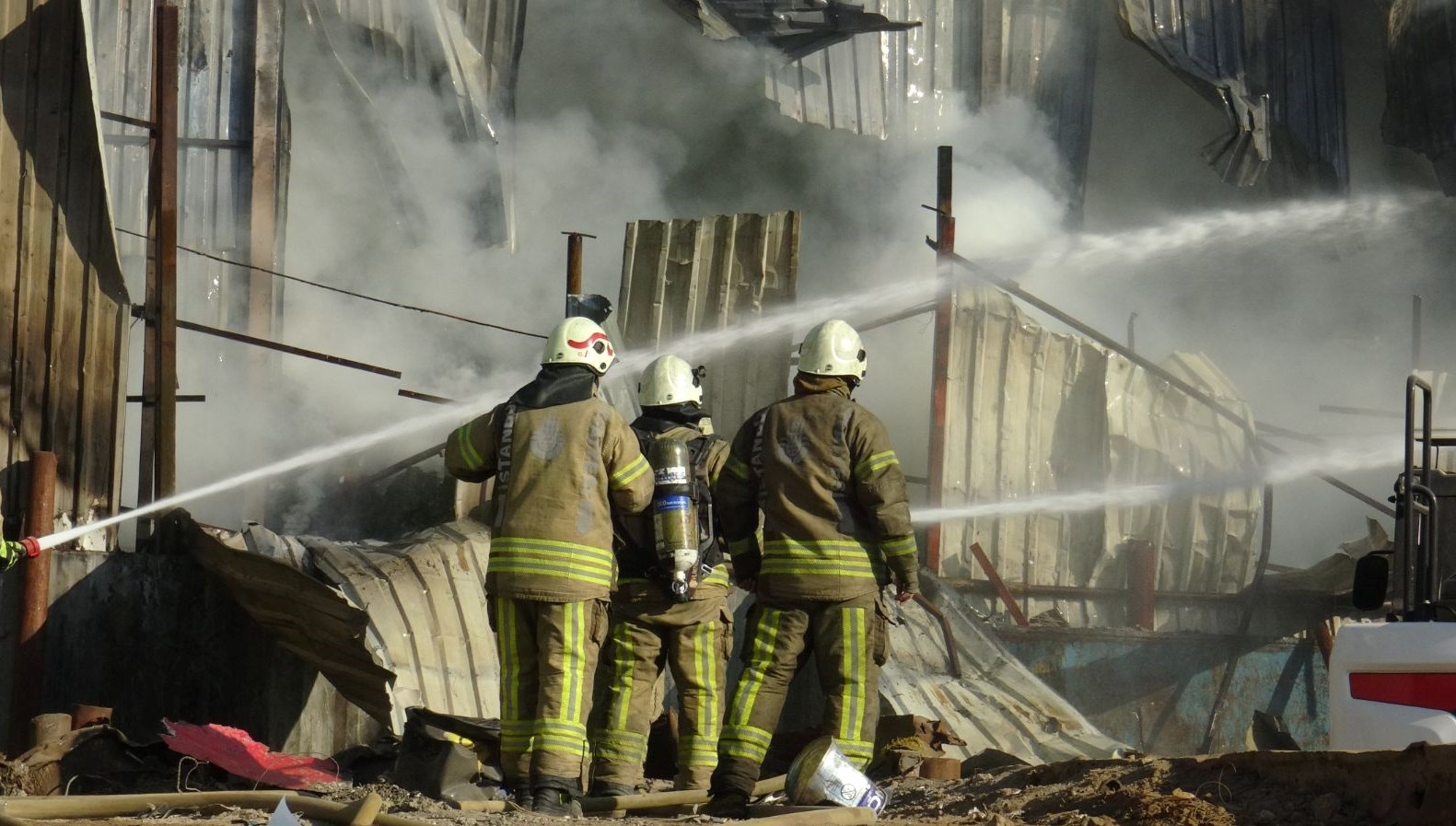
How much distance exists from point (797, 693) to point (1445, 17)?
33.1ft

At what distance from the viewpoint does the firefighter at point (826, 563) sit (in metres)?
6.59

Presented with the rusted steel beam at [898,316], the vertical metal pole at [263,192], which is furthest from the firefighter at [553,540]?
the vertical metal pole at [263,192]

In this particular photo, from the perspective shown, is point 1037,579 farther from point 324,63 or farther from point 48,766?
point 48,766

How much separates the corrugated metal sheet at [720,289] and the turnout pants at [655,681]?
13.8ft

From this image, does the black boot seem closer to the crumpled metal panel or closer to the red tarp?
the red tarp

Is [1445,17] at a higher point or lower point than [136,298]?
higher

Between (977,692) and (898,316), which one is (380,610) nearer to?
(977,692)

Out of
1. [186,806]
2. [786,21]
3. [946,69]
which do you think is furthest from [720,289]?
[186,806]

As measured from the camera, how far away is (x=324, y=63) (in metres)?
12.3

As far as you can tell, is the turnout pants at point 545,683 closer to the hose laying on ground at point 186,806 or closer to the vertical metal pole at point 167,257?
the hose laying on ground at point 186,806

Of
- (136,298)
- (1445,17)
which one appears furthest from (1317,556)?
(136,298)

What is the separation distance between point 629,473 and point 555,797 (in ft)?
4.06

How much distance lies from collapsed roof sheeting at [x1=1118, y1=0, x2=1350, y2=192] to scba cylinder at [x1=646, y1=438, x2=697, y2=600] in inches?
378

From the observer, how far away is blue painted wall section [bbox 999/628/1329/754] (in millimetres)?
11797
